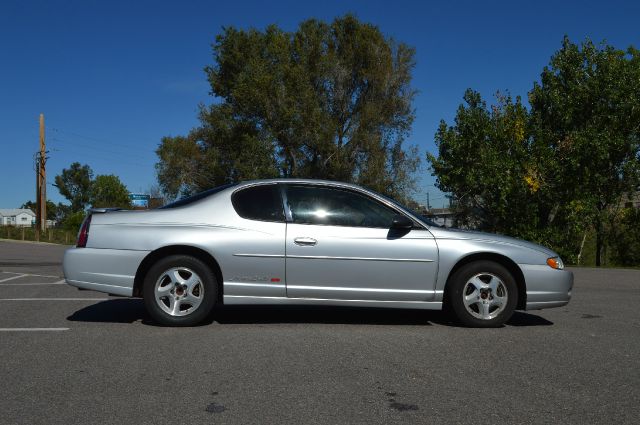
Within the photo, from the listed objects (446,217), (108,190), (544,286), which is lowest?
(544,286)

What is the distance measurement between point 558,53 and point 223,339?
2580 centimetres

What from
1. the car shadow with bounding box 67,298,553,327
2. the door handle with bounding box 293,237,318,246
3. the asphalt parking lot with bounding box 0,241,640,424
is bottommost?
the asphalt parking lot with bounding box 0,241,640,424

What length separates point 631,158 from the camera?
27391 mm

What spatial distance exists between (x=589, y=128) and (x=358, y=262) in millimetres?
22793

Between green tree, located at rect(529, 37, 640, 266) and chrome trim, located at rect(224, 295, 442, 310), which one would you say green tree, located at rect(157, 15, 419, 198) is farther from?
chrome trim, located at rect(224, 295, 442, 310)

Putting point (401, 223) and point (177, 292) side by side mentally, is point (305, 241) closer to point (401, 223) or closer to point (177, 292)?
point (401, 223)

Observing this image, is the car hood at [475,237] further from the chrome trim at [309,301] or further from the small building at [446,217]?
the small building at [446,217]

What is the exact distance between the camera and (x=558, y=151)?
87.7 ft

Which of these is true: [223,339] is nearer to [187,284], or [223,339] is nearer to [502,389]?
[187,284]

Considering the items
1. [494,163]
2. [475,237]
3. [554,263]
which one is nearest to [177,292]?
[475,237]

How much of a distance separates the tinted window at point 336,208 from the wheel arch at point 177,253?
923 millimetres

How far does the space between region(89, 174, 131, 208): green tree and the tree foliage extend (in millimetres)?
78450

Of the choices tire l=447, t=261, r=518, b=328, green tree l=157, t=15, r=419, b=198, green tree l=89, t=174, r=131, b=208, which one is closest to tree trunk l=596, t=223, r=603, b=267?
green tree l=157, t=15, r=419, b=198

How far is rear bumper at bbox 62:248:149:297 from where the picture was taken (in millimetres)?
6395
